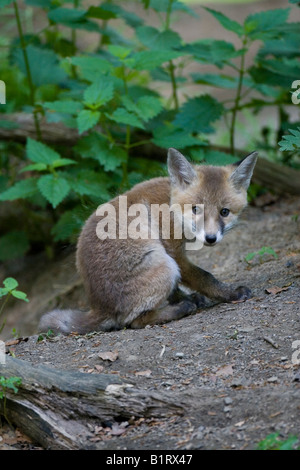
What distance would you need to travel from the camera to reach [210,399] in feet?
11.6

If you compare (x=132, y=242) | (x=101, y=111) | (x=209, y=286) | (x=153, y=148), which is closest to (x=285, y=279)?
(x=209, y=286)

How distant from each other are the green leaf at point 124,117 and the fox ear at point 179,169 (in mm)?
1285

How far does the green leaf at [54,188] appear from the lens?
20.2 feet

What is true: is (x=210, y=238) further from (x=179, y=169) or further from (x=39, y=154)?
(x=39, y=154)

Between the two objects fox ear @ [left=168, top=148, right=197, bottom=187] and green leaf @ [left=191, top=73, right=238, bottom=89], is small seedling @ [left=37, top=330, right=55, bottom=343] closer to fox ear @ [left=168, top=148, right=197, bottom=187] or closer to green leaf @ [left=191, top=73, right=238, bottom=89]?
fox ear @ [left=168, top=148, right=197, bottom=187]

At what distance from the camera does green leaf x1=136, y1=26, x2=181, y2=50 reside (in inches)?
288

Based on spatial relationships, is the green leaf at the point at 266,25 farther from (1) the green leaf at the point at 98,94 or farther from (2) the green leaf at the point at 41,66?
(2) the green leaf at the point at 41,66

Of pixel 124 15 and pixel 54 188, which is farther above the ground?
pixel 124 15

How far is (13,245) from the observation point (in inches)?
319

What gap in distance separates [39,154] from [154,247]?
7.38 ft

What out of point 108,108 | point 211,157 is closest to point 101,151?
point 108,108

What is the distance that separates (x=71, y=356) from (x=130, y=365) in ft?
1.82

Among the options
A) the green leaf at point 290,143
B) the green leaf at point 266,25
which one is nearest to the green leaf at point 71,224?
the green leaf at point 290,143

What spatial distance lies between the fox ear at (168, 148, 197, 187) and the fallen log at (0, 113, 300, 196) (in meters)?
2.79
